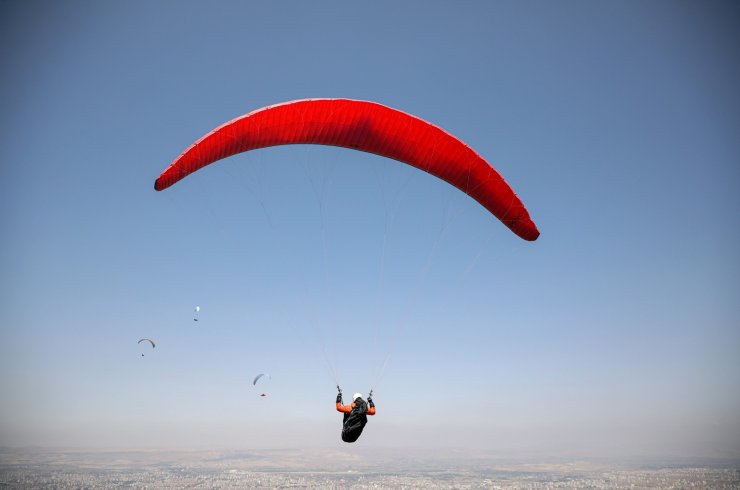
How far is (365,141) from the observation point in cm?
1381

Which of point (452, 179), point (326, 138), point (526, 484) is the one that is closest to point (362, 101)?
point (326, 138)

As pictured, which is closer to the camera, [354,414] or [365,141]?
[354,414]

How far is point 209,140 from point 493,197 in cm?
821

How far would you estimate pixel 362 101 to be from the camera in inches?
501

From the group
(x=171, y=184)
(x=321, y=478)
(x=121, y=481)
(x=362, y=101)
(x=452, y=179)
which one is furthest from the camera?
(x=321, y=478)

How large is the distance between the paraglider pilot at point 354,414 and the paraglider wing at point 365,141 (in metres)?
6.75

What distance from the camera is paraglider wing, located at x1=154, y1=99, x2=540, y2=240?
11992 millimetres

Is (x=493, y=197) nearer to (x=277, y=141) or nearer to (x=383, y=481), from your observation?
(x=277, y=141)

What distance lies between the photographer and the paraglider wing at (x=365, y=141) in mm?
11992

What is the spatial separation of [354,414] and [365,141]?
23.8 feet

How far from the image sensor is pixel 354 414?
38.8 ft

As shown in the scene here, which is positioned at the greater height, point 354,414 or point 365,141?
point 365,141

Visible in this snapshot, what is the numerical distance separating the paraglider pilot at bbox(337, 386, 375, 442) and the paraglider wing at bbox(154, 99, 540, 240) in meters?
6.75

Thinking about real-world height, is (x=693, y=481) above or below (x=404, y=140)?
below
